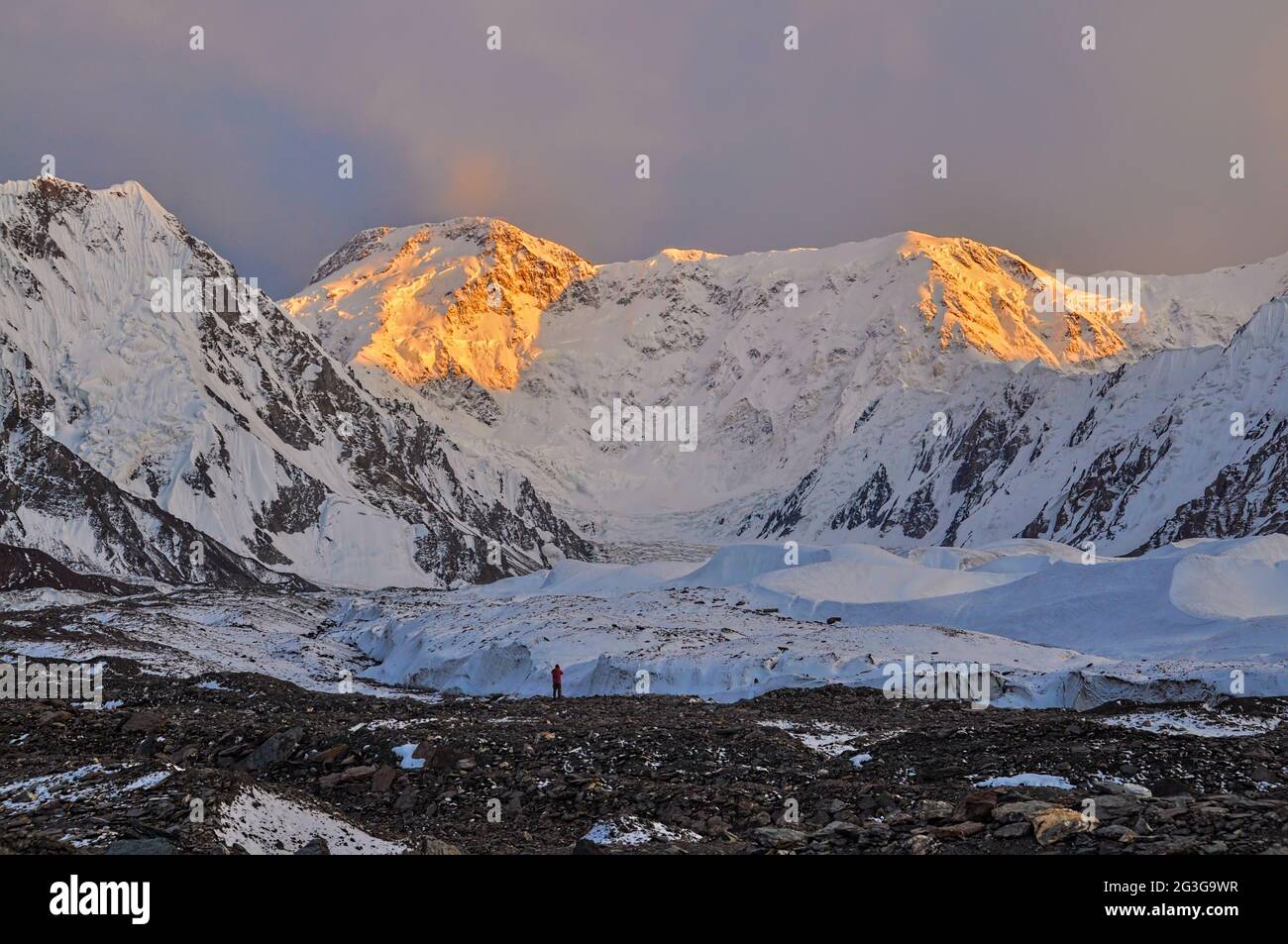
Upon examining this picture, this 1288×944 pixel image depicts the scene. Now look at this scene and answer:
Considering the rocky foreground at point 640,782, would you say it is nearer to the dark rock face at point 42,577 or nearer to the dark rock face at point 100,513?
the dark rock face at point 42,577

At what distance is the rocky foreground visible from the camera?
13.9m

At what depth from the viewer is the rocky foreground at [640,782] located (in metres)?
13.9

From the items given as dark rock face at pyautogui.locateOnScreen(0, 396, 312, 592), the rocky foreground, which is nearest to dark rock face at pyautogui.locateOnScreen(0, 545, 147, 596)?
dark rock face at pyautogui.locateOnScreen(0, 396, 312, 592)

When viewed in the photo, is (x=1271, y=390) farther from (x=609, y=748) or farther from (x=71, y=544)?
(x=609, y=748)

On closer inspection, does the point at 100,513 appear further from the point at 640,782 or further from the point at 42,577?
the point at 640,782

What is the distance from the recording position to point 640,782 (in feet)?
65.0

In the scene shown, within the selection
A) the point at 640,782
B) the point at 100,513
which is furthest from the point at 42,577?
the point at 640,782

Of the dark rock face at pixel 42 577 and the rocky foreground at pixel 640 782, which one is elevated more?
the rocky foreground at pixel 640 782

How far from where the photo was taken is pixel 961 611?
6400 cm

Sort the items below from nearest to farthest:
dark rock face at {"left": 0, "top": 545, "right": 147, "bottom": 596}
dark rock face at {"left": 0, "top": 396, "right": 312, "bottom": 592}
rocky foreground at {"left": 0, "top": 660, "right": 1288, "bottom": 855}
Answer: rocky foreground at {"left": 0, "top": 660, "right": 1288, "bottom": 855} → dark rock face at {"left": 0, "top": 545, "right": 147, "bottom": 596} → dark rock face at {"left": 0, "top": 396, "right": 312, "bottom": 592}

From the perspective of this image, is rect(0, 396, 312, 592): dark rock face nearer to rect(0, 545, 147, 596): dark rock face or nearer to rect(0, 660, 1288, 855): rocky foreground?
rect(0, 545, 147, 596): dark rock face

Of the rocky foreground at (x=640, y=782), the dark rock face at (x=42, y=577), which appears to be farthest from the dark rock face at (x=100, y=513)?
the rocky foreground at (x=640, y=782)

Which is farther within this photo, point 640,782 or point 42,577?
point 42,577
